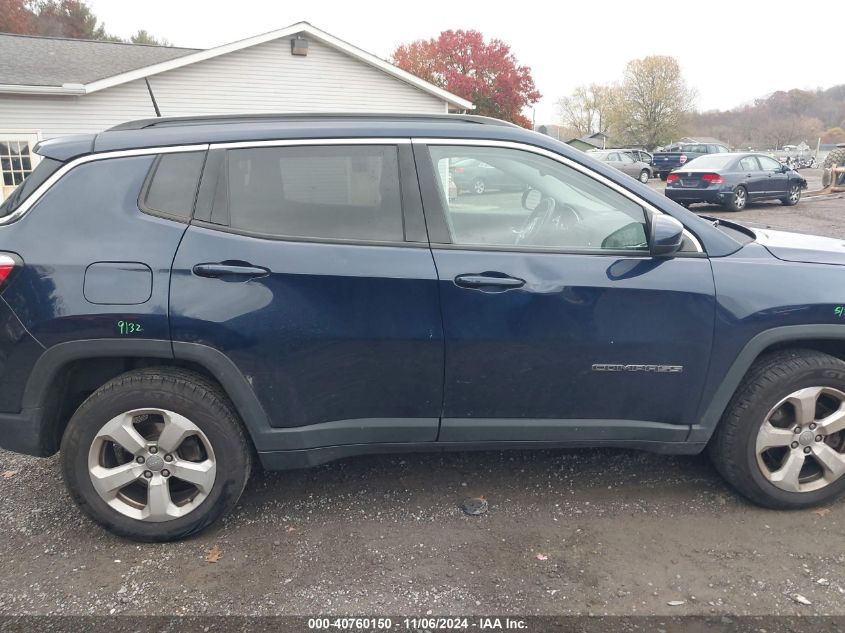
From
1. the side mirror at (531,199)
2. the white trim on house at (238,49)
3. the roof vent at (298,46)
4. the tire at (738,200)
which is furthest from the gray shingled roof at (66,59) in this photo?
the tire at (738,200)

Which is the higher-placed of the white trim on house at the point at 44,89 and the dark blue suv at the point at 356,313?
the white trim on house at the point at 44,89

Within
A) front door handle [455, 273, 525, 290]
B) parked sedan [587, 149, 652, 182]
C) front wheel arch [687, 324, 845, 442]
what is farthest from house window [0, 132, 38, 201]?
parked sedan [587, 149, 652, 182]

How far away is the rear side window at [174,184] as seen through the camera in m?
2.71

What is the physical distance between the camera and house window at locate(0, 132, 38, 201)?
13836 mm

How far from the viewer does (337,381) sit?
9.04ft

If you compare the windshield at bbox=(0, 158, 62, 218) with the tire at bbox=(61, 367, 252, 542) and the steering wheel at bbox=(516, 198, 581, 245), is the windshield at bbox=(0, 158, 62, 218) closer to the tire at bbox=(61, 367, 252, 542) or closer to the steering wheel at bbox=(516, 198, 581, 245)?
the tire at bbox=(61, 367, 252, 542)

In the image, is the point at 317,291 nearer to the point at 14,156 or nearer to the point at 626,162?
the point at 14,156

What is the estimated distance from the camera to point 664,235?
270 cm

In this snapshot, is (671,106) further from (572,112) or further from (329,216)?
(329,216)

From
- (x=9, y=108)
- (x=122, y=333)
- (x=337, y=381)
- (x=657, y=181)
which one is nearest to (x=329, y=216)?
(x=337, y=381)

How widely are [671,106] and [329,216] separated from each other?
6039 centimetres

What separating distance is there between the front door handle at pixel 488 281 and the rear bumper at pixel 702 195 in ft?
50.4

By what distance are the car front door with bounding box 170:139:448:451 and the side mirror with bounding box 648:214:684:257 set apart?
38.1 inches

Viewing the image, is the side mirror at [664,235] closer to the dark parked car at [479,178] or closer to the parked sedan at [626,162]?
the dark parked car at [479,178]
